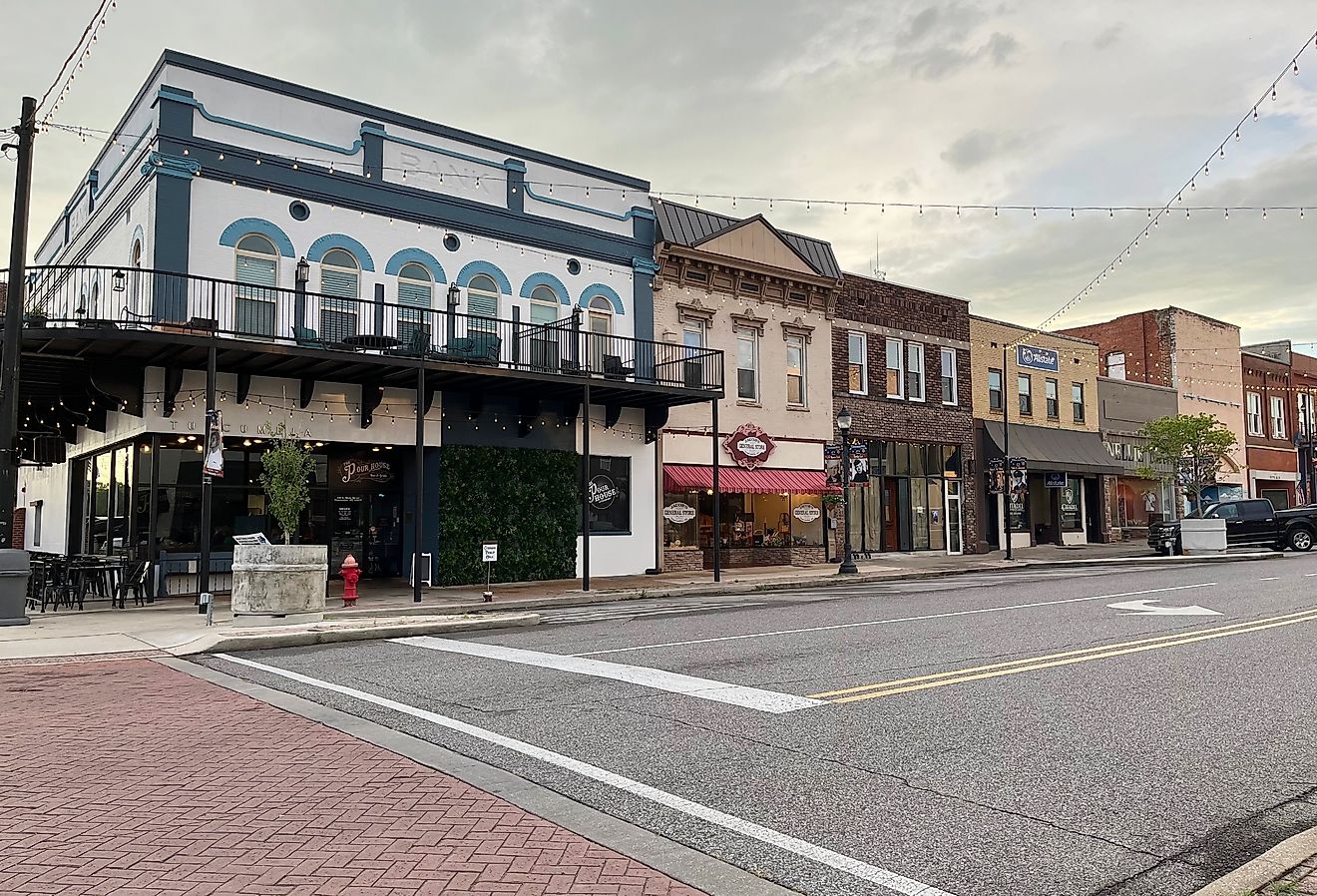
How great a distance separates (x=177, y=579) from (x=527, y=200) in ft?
37.4

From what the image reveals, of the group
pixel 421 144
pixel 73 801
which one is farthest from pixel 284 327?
pixel 73 801

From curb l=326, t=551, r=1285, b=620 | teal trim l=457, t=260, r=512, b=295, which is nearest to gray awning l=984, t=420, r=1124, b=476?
curb l=326, t=551, r=1285, b=620

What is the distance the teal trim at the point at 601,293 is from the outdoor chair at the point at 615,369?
5.93 ft

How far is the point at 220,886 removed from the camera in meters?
4.35

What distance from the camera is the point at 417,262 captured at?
71.4ft

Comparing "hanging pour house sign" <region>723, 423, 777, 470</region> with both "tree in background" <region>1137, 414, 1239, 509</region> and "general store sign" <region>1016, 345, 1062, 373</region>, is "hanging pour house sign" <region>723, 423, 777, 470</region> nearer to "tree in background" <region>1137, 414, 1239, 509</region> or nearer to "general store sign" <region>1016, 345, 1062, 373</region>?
"general store sign" <region>1016, 345, 1062, 373</region>

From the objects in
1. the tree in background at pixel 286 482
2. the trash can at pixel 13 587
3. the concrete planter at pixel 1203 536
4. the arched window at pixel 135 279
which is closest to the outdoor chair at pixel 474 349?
the tree in background at pixel 286 482

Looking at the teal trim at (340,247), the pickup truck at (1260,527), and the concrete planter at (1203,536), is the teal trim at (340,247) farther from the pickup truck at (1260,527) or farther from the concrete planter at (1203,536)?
the pickup truck at (1260,527)

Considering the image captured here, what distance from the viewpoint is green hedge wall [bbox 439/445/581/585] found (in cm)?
2173

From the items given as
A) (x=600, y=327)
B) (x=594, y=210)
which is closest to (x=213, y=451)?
(x=600, y=327)

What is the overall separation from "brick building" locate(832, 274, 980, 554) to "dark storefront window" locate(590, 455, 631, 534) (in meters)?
8.48

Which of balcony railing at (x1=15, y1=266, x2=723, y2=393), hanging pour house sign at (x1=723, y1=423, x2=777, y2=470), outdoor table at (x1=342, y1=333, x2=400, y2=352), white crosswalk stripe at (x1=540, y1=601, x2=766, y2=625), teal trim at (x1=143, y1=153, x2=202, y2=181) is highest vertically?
teal trim at (x1=143, y1=153, x2=202, y2=181)

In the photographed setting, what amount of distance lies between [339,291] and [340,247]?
923mm

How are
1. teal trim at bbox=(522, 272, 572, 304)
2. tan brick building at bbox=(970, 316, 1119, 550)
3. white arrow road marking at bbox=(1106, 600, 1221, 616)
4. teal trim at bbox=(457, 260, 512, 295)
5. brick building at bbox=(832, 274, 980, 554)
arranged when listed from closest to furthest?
white arrow road marking at bbox=(1106, 600, 1221, 616) → teal trim at bbox=(457, 260, 512, 295) → teal trim at bbox=(522, 272, 572, 304) → brick building at bbox=(832, 274, 980, 554) → tan brick building at bbox=(970, 316, 1119, 550)
